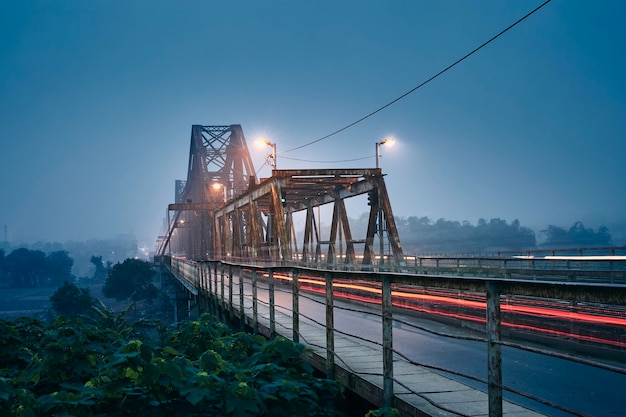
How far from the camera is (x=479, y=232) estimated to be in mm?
189625

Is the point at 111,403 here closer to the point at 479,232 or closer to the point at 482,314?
the point at 482,314

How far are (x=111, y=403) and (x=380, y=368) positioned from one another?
2791 mm

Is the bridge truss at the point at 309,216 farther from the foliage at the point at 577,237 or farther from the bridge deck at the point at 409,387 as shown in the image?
the foliage at the point at 577,237

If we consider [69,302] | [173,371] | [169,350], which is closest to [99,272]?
[69,302]

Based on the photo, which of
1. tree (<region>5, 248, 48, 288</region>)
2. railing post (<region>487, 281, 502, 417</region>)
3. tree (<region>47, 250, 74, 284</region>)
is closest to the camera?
railing post (<region>487, 281, 502, 417</region>)

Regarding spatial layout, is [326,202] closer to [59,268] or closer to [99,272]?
[59,268]

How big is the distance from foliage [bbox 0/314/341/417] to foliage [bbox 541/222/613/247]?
164895 mm

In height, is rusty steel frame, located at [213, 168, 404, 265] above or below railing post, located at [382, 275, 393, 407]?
above

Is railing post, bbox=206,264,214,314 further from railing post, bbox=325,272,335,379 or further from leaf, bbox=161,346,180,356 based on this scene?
railing post, bbox=325,272,335,379

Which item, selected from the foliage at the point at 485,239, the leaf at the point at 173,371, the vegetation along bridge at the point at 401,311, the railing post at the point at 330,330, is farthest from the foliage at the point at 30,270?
the leaf at the point at 173,371

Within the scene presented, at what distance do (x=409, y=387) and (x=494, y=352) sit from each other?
5.64 ft

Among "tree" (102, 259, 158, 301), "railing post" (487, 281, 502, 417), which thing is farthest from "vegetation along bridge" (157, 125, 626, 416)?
"tree" (102, 259, 158, 301)

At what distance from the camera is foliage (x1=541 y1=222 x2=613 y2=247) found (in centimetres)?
15862

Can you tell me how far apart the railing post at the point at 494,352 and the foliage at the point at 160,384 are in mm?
1798
